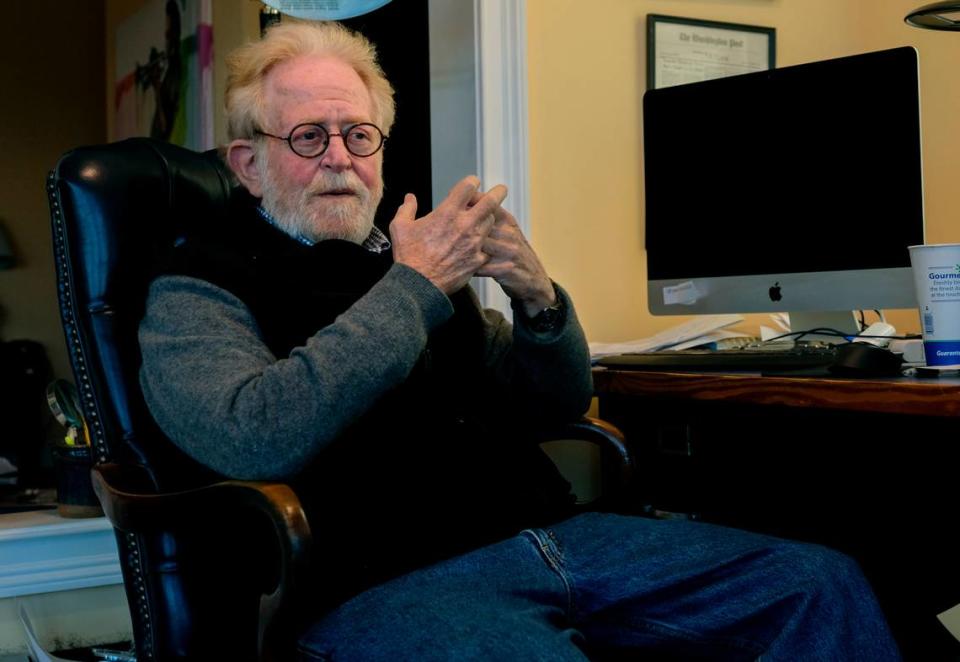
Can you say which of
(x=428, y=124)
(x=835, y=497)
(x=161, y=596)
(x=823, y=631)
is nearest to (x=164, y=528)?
(x=161, y=596)

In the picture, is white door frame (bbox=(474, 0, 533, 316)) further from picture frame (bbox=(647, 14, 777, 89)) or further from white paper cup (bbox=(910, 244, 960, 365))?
white paper cup (bbox=(910, 244, 960, 365))

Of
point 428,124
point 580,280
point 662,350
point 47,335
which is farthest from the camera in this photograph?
point 47,335

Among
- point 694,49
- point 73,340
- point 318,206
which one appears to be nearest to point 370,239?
point 318,206

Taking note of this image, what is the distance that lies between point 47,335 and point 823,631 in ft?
18.0

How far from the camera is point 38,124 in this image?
5.93 metres

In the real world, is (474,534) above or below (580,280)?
below

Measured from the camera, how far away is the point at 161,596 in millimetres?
1389

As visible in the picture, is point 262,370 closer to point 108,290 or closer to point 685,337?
point 108,290

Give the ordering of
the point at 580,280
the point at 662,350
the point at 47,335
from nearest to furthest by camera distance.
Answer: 1. the point at 662,350
2. the point at 580,280
3. the point at 47,335

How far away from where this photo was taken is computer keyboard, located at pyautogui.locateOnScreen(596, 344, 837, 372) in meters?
1.63

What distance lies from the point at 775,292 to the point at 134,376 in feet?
3.69

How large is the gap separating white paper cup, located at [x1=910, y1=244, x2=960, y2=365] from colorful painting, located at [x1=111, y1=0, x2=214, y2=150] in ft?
7.70

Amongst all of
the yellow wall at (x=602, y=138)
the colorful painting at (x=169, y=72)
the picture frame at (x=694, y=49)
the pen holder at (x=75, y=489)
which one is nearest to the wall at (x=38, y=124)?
the colorful painting at (x=169, y=72)

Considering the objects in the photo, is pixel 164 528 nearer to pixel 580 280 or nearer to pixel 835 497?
pixel 835 497
